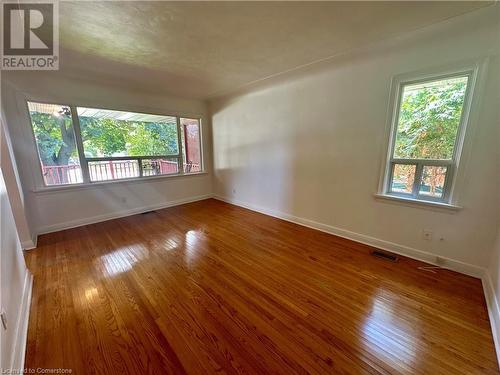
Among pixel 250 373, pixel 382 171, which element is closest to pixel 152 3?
pixel 250 373

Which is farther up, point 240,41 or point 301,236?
point 240,41

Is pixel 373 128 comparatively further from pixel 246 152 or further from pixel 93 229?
pixel 93 229

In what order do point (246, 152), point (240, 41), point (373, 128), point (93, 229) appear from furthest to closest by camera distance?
point (246, 152) → point (93, 229) → point (373, 128) → point (240, 41)

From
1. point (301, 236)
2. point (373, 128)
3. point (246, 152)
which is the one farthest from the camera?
point (246, 152)

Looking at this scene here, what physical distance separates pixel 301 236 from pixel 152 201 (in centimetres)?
317

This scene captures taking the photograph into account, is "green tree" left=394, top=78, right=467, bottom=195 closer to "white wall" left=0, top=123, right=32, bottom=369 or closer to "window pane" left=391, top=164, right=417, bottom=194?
"window pane" left=391, top=164, right=417, bottom=194

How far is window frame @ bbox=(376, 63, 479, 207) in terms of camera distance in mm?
1914

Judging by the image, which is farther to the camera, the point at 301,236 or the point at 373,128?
the point at 301,236

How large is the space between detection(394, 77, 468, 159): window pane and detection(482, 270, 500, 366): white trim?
3.95 feet

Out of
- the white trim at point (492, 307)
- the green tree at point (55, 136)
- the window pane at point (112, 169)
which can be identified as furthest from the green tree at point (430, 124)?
the green tree at point (55, 136)

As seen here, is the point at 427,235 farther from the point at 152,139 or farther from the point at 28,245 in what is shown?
the point at 28,245

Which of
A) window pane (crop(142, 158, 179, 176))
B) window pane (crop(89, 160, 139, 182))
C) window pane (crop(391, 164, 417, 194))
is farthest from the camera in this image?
window pane (crop(142, 158, 179, 176))

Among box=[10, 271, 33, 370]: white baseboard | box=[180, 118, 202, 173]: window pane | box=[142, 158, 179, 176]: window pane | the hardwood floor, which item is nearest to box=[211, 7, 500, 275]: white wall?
the hardwood floor

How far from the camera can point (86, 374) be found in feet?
3.92
